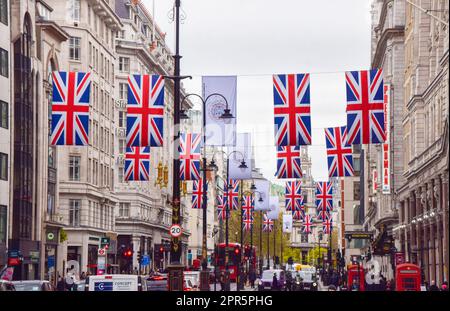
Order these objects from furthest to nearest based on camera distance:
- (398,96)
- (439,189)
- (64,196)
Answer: (64,196), (398,96), (439,189)

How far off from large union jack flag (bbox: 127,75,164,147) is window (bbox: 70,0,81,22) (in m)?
54.6

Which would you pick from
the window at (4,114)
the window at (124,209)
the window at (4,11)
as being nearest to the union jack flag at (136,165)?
the window at (4,114)

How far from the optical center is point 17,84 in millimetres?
69000

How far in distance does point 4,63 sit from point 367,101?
31.3 metres

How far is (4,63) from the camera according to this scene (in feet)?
216

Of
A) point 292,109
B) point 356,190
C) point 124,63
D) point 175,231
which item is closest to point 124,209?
point 124,63

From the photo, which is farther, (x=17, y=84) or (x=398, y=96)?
(x=398, y=96)

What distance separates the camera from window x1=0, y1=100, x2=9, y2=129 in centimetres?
6544

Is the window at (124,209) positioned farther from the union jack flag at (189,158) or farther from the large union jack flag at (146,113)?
the large union jack flag at (146,113)

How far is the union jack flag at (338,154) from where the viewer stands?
5097 cm

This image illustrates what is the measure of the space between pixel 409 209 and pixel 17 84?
86.4ft
